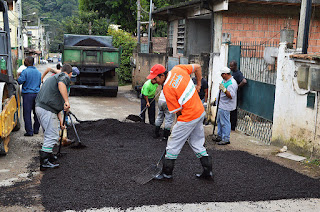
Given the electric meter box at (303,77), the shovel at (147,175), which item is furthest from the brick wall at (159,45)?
the shovel at (147,175)

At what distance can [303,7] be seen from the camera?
24.0ft

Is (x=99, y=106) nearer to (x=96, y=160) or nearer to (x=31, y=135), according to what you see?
(x=31, y=135)

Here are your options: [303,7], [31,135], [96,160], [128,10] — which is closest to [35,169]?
[96,160]

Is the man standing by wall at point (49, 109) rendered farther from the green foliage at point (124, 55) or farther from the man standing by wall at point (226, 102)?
the green foliage at point (124, 55)

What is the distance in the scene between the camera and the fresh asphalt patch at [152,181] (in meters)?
4.62

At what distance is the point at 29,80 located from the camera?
8195 millimetres

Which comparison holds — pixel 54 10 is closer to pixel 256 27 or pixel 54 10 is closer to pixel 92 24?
pixel 92 24

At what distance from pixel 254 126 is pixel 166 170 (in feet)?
13.4

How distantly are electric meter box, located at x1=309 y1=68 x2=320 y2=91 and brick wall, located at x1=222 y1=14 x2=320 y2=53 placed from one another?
5.06 meters

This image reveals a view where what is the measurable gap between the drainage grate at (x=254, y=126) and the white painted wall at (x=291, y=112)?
45 cm

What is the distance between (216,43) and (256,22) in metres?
1.37

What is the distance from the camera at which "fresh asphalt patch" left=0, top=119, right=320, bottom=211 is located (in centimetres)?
462

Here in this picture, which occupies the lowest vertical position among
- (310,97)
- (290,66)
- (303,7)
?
(310,97)

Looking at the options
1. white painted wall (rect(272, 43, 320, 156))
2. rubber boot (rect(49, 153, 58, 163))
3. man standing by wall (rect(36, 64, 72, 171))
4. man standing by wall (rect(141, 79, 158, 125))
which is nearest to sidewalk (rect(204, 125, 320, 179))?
white painted wall (rect(272, 43, 320, 156))
